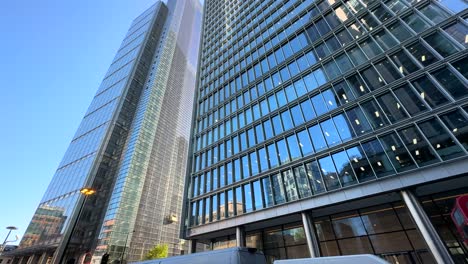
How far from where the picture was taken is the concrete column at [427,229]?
1169cm

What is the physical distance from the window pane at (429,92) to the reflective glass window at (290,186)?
1169cm

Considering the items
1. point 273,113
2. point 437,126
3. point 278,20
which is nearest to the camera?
point 437,126

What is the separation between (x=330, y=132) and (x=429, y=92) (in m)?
7.27

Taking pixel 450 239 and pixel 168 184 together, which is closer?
pixel 450 239

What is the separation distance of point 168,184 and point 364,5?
7709cm

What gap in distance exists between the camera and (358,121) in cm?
1808

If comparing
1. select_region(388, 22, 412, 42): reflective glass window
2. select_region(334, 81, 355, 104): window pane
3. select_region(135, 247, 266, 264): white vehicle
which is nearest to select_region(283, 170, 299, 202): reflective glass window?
select_region(334, 81, 355, 104): window pane

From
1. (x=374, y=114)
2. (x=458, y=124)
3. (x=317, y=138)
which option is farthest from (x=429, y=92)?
(x=317, y=138)

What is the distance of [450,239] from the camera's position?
12.9m

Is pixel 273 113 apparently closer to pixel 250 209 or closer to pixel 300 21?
pixel 250 209

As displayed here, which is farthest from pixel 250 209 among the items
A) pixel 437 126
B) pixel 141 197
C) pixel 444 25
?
pixel 141 197

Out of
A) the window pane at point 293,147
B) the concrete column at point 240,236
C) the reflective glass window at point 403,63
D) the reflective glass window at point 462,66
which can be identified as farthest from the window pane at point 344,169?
the concrete column at point 240,236

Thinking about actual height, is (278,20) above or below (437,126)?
above

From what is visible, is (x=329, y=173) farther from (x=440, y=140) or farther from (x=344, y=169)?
(x=440, y=140)
